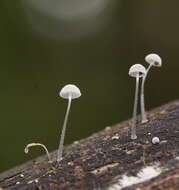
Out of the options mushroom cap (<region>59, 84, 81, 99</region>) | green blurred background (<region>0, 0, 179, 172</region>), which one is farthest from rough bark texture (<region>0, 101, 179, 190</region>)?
green blurred background (<region>0, 0, 179, 172</region>)

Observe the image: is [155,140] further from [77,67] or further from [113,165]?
[77,67]

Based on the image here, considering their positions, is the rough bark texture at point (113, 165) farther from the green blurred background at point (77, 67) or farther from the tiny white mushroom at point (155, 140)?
the green blurred background at point (77, 67)

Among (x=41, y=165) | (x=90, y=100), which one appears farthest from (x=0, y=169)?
(x=41, y=165)

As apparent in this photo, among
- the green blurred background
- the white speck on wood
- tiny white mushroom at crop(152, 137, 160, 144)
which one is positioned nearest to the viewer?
the white speck on wood

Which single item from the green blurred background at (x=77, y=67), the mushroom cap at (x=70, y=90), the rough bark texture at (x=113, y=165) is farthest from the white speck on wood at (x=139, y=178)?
the green blurred background at (x=77, y=67)

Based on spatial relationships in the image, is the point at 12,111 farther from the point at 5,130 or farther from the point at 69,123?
the point at 69,123

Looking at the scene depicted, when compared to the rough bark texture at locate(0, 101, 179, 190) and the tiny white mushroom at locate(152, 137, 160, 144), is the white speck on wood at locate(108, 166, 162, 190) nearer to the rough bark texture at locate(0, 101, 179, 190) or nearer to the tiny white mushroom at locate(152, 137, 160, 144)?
the rough bark texture at locate(0, 101, 179, 190)

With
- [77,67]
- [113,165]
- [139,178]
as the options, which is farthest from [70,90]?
[77,67]
